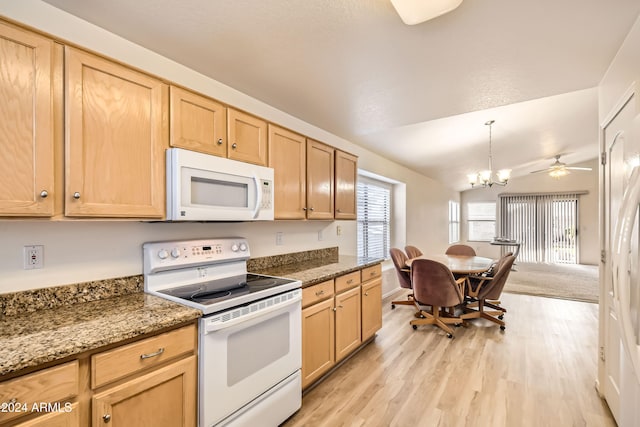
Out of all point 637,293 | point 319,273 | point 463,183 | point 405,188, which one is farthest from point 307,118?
point 463,183

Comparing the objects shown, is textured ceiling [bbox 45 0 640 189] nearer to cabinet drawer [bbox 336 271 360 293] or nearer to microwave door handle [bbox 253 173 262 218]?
microwave door handle [bbox 253 173 262 218]

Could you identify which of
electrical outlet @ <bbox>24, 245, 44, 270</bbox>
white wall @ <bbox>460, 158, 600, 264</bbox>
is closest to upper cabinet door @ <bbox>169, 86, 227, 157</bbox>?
electrical outlet @ <bbox>24, 245, 44, 270</bbox>

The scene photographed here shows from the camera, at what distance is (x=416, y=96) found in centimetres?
242

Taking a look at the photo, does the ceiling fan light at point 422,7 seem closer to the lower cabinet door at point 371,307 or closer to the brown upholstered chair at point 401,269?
the lower cabinet door at point 371,307

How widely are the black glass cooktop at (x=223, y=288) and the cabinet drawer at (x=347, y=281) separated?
0.64m

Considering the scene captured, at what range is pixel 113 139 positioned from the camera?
146cm

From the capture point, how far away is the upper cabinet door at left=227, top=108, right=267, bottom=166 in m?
2.02

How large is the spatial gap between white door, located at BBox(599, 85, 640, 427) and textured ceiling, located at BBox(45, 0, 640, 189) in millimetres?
471

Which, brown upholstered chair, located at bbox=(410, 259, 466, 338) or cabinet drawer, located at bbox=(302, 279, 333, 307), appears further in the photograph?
brown upholstered chair, located at bbox=(410, 259, 466, 338)

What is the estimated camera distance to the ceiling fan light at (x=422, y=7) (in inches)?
49.2

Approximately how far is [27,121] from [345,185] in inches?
101

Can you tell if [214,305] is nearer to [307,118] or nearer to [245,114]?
[245,114]

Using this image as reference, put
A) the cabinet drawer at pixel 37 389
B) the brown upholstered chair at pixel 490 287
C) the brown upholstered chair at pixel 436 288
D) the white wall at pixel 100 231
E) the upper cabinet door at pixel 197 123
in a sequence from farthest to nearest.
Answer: the brown upholstered chair at pixel 490 287, the brown upholstered chair at pixel 436 288, the upper cabinet door at pixel 197 123, the white wall at pixel 100 231, the cabinet drawer at pixel 37 389

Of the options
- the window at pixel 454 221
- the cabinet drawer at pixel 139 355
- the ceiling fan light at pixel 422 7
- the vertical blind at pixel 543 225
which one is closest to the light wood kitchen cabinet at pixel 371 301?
the cabinet drawer at pixel 139 355
